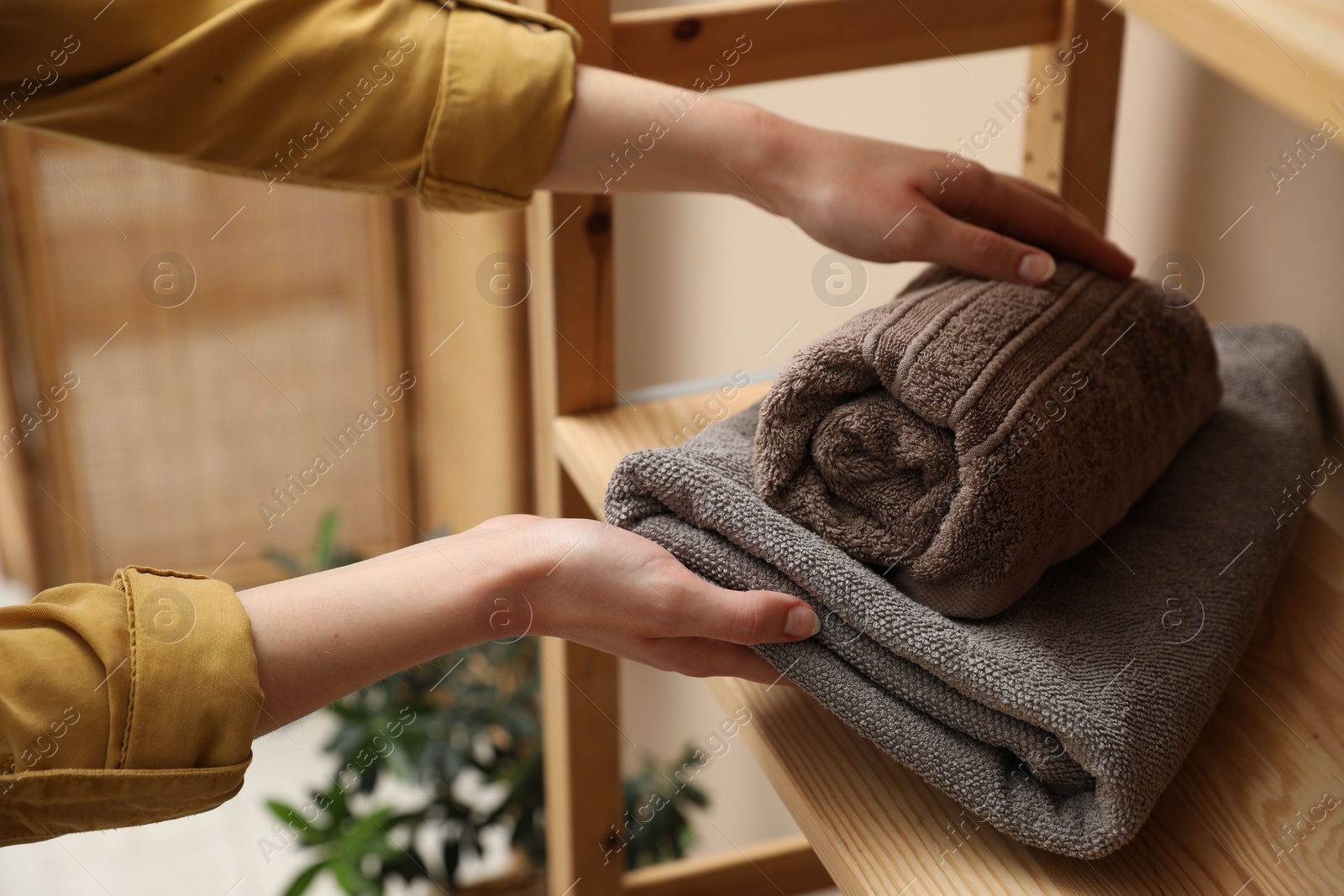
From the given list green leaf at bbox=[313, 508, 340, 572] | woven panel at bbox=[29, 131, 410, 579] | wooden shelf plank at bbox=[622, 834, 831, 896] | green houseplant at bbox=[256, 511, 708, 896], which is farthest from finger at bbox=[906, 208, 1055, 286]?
woven panel at bbox=[29, 131, 410, 579]

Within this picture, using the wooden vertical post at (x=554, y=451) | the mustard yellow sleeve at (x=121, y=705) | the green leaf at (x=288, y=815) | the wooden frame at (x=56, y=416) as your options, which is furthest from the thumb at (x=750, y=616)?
the wooden frame at (x=56, y=416)

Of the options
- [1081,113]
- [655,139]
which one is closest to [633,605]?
[655,139]

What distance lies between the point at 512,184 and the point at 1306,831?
45cm

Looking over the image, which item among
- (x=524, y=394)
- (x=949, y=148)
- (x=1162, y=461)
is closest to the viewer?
(x=1162, y=461)

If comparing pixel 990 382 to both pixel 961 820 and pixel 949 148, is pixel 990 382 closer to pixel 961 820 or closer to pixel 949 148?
pixel 961 820

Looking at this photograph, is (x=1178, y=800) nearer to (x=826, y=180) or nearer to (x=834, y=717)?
(x=834, y=717)

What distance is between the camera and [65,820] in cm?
41

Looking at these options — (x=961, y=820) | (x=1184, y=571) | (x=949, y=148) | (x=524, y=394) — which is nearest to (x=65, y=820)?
(x=961, y=820)

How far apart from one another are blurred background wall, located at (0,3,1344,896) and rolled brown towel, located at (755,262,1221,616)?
0.20 metres

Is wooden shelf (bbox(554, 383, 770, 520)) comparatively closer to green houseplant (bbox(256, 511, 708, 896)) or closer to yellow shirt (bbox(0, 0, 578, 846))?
yellow shirt (bbox(0, 0, 578, 846))

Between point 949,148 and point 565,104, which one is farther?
point 949,148

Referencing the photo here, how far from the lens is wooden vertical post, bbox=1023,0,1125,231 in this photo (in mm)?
657

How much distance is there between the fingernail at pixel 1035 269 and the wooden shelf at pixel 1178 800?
191 millimetres

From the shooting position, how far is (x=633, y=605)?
0.46m
